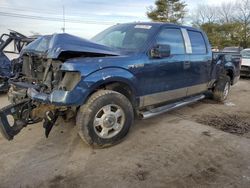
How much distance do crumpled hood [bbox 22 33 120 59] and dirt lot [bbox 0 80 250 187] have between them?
55.9 inches

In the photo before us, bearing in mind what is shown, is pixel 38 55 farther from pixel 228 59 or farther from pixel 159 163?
pixel 228 59

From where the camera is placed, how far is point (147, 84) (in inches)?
185

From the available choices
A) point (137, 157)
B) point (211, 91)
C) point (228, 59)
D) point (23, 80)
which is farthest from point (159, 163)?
point (228, 59)

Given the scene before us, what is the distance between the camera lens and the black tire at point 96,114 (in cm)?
393

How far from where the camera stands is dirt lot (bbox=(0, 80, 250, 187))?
10.9 feet

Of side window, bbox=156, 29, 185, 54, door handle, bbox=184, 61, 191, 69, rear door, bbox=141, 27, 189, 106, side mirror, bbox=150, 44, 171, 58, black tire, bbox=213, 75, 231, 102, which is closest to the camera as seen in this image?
side mirror, bbox=150, 44, 171, 58

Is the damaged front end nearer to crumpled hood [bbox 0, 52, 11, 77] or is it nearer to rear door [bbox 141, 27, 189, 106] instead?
rear door [bbox 141, 27, 189, 106]

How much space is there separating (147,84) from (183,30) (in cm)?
168

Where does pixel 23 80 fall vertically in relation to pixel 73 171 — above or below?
above

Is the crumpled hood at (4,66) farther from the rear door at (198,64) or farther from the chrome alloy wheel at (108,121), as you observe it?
the rear door at (198,64)

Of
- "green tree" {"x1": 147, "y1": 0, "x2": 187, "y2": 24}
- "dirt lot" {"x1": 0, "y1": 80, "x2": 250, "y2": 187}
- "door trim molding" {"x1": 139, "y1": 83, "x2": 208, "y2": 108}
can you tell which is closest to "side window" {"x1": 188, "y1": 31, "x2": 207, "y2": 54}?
"door trim molding" {"x1": 139, "y1": 83, "x2": 208, "y2": 108}

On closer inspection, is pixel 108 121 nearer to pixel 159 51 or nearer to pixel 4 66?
pixel 159 51

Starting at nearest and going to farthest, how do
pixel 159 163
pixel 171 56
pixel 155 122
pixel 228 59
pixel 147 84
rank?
pixel 159 163
pixel 147 84
pixel 171 56
pixel 155 122
pixel 228 59

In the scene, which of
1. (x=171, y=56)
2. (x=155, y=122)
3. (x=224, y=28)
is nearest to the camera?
(x=171, y=56)
